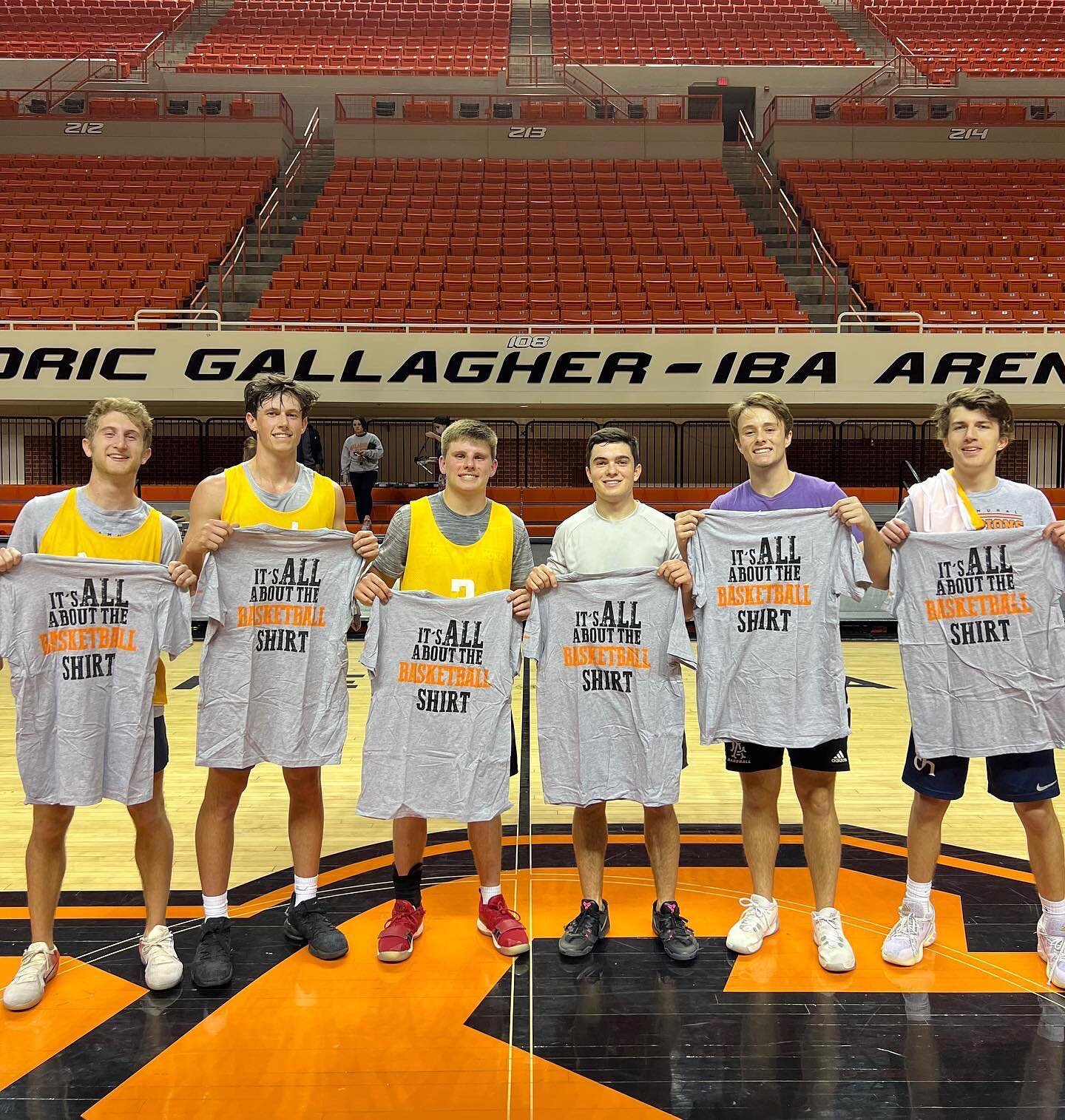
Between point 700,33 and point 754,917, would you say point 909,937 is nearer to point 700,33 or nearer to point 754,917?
point 754,917

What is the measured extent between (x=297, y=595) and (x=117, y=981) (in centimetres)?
143

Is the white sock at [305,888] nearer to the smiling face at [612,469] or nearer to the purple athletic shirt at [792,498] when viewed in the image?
the smiling face at [612,469]

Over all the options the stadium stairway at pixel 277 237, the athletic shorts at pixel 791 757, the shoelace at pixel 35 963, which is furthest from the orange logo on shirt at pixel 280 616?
the stadium stairway at pixel 277 237

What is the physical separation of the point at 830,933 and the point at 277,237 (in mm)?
15174

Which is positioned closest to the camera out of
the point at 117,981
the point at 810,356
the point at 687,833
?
the point at 117,981

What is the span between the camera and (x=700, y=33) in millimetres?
21078

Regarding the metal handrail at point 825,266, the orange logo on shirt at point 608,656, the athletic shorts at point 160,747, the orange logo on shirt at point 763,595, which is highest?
the metal handrail at point 825,266

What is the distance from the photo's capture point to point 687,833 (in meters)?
4.57

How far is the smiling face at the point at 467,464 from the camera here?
11.0 ft

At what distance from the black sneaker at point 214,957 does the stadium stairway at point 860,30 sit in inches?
870

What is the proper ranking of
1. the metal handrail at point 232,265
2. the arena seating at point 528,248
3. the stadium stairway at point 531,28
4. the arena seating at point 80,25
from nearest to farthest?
the arena seating at point 528,248
the metal handrail at point 232,265
the arena seating at point 80,25
the stadium stairway at point 531,28

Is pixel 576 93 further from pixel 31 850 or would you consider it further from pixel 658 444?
pixel 31 850

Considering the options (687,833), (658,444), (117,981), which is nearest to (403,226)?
(658,444)

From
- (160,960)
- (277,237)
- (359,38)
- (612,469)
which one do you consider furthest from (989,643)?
(359,38)
